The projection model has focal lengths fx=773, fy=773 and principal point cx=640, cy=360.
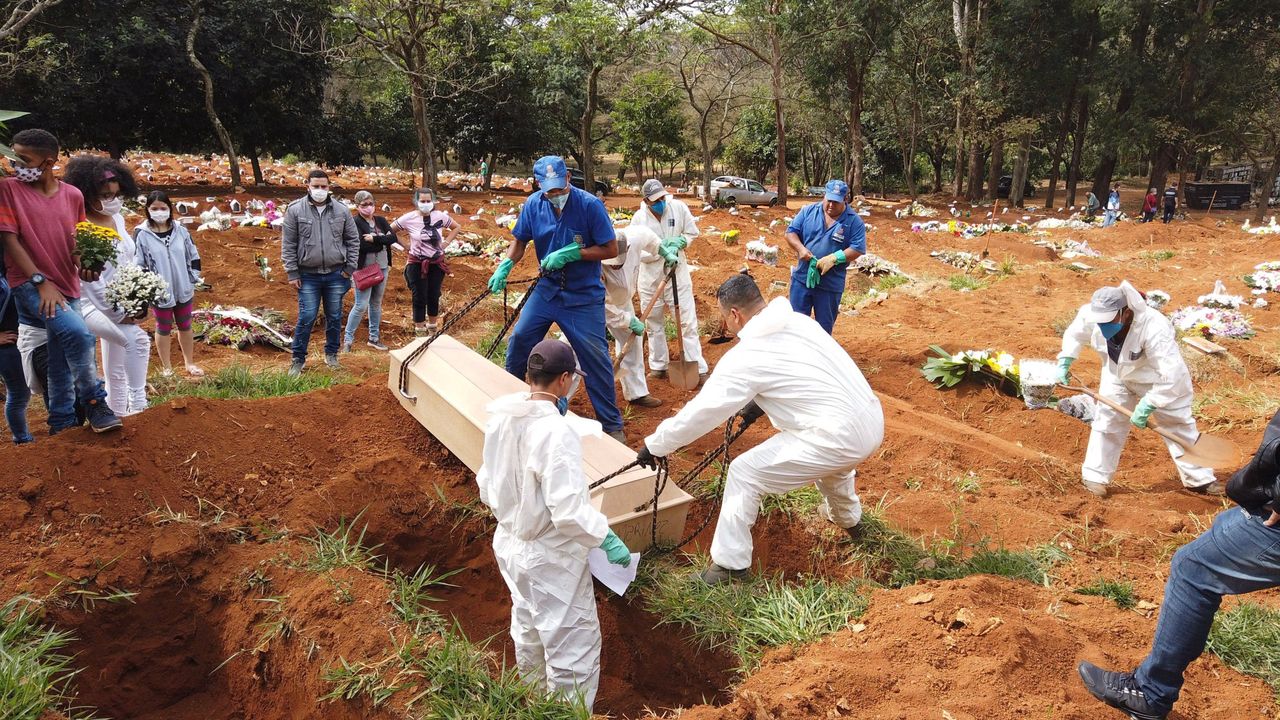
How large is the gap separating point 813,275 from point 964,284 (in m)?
6.75

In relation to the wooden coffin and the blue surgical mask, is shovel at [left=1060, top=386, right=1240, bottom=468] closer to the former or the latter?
the blue surgical mask

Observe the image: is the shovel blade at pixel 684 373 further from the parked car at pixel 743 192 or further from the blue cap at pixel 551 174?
the parked car at pixel 743 192

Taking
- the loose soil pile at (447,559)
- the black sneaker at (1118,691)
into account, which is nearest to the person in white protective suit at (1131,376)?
the loose soil pile at (447,559)

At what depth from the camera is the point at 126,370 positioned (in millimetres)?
5195

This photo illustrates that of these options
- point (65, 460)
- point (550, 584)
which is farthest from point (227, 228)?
point (550, 584)

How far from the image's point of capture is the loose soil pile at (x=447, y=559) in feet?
10.0

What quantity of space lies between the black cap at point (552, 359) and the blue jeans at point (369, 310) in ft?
16.5

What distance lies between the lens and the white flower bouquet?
4.87m

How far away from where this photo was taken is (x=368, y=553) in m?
4.12

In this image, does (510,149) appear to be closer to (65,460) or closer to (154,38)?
(154,38)

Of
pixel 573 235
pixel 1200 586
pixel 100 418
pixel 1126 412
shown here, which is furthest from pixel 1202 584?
pixel 100 418

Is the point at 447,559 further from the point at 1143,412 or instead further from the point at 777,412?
the point at 1143,412

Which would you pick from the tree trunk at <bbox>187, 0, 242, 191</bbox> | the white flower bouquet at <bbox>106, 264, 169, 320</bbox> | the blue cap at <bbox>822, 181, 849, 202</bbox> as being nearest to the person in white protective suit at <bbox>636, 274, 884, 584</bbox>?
the blue cap at <bbox>822, 181, 849, 202</bbox>

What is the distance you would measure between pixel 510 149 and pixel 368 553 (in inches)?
919
